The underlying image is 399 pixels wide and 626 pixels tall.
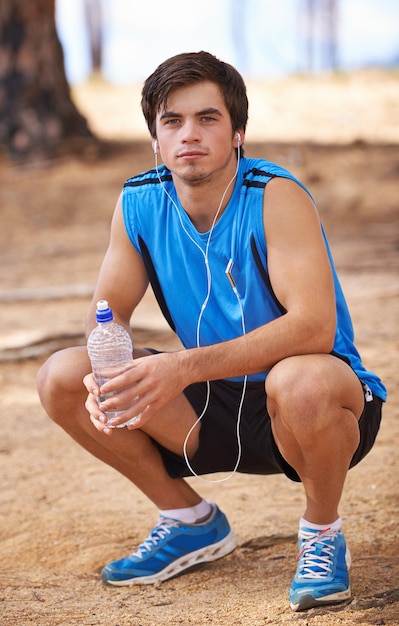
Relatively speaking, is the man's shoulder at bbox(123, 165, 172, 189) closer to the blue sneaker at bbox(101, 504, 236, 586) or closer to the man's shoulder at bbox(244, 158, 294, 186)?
the man's shoulder at bbox(244, 158, 294, 186)

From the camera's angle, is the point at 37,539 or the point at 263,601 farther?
the point at 37,539

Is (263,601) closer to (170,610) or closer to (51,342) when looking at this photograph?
(170,610)

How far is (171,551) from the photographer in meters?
2.97

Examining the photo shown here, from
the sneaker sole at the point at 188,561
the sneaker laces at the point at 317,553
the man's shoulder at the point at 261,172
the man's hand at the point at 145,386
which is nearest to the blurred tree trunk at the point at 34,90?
the man's shoulder at the point at 261,172

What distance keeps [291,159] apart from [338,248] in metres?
2.68

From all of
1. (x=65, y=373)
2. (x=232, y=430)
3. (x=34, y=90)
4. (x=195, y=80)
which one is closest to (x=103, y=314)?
(x=65, y=373)

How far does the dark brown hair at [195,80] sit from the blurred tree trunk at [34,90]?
331 inches

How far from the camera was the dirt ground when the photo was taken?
2.63 metres

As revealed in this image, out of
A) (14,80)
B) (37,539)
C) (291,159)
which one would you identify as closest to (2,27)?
(14,80)

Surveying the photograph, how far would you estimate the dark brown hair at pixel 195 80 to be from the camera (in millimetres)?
2764

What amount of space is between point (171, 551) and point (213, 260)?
99cm

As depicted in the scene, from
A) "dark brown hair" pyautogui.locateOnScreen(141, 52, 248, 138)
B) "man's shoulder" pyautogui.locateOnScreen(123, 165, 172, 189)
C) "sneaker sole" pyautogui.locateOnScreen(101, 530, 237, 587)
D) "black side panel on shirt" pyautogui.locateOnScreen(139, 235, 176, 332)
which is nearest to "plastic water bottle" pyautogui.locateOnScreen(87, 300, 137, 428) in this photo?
"black side panel on shirt" pyautogui.locateOnScreen(139, 235, 176, 332)

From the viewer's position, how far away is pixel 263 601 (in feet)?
8.61

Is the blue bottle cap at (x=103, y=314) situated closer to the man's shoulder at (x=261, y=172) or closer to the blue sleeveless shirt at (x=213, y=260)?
the blue sleeveless shirt at (x=213, y=260)
